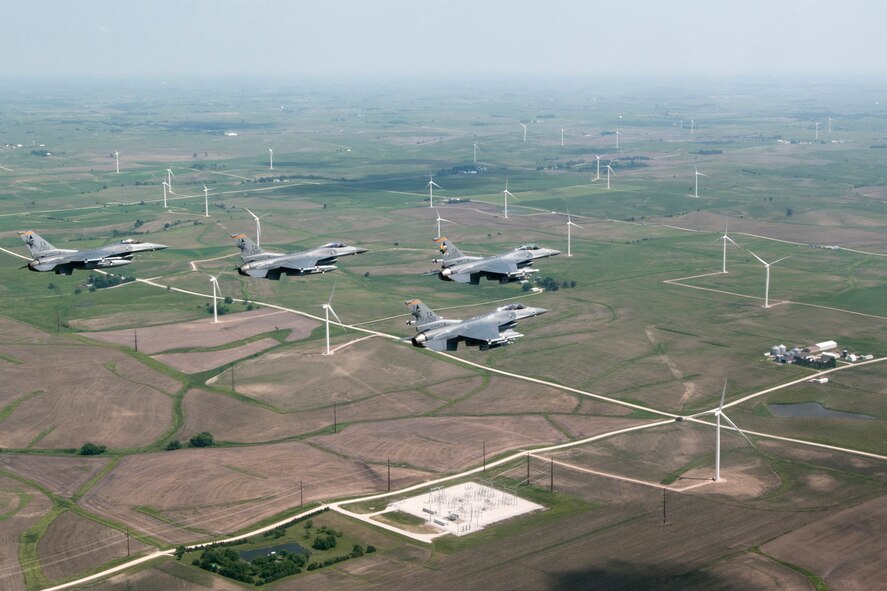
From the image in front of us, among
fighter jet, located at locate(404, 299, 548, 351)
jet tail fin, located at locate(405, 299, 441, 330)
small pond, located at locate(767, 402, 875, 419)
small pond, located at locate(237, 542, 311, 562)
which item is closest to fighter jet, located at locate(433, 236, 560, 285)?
fighter jet, located at locate(404, 299, 548, 351)

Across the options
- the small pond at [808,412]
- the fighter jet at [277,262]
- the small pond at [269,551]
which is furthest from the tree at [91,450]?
the small pond at [808,412]

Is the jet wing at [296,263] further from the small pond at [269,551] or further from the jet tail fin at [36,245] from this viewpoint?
the small pond at [269,551]

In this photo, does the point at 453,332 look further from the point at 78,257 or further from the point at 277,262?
the point at 78,257

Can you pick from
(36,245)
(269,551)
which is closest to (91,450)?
(36,245)

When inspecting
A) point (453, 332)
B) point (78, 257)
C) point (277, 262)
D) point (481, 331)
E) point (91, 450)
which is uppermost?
point (78, 257)

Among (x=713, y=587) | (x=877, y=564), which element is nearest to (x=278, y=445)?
(x=713, y=587)

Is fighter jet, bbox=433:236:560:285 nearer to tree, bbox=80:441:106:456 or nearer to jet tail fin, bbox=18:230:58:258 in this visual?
jet tail fin, bbox=18:230:58:258

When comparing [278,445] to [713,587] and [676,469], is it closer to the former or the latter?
[676,469]
